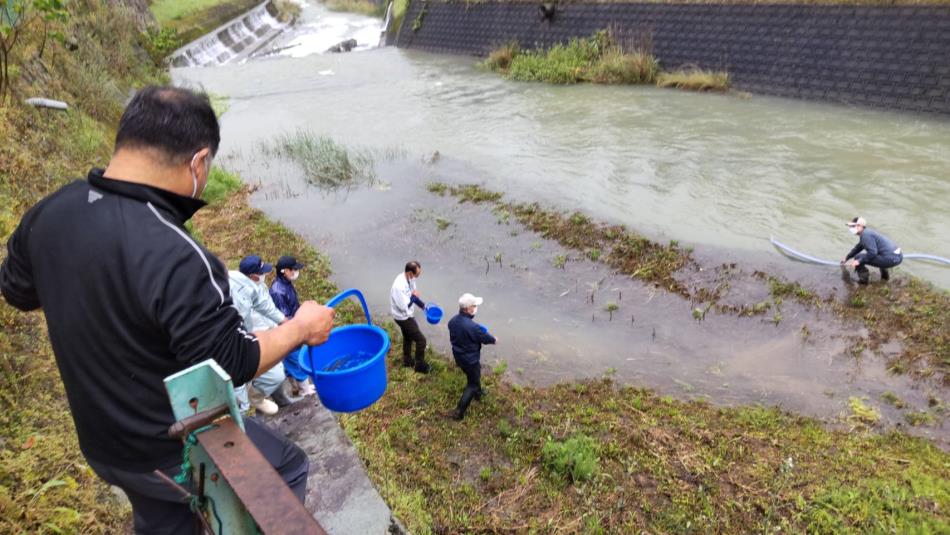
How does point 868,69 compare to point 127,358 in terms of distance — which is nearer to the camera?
point 127,358

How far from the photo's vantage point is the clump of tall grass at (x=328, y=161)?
12.9 metres

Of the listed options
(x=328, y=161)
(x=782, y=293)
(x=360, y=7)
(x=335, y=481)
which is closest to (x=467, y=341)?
(x=335, y=481)

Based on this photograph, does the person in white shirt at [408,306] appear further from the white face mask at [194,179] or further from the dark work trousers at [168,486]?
the white face mask at [194,179]

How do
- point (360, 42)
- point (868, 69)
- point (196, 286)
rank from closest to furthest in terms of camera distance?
point (196, 286)
point (868, 69)
point (360, 42)

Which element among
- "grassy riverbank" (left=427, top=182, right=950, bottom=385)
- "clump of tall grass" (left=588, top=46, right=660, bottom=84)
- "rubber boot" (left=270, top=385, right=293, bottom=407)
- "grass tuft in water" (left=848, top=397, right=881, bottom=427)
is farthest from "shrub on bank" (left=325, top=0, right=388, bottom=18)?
"grass tuft in water" (left=848, top=397, right=881, bottom=427)

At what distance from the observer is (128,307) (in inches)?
67.5

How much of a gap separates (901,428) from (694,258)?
3934mm

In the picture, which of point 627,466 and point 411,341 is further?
point 411,341

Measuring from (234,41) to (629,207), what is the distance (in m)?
29.3

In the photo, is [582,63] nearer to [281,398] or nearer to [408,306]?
[408,306]

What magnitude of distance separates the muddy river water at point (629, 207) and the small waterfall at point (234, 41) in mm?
9978

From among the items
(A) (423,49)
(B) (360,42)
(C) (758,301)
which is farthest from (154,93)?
(B) (360,42)

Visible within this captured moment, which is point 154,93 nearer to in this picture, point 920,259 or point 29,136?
point 29,136

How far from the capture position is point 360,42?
3484cm
